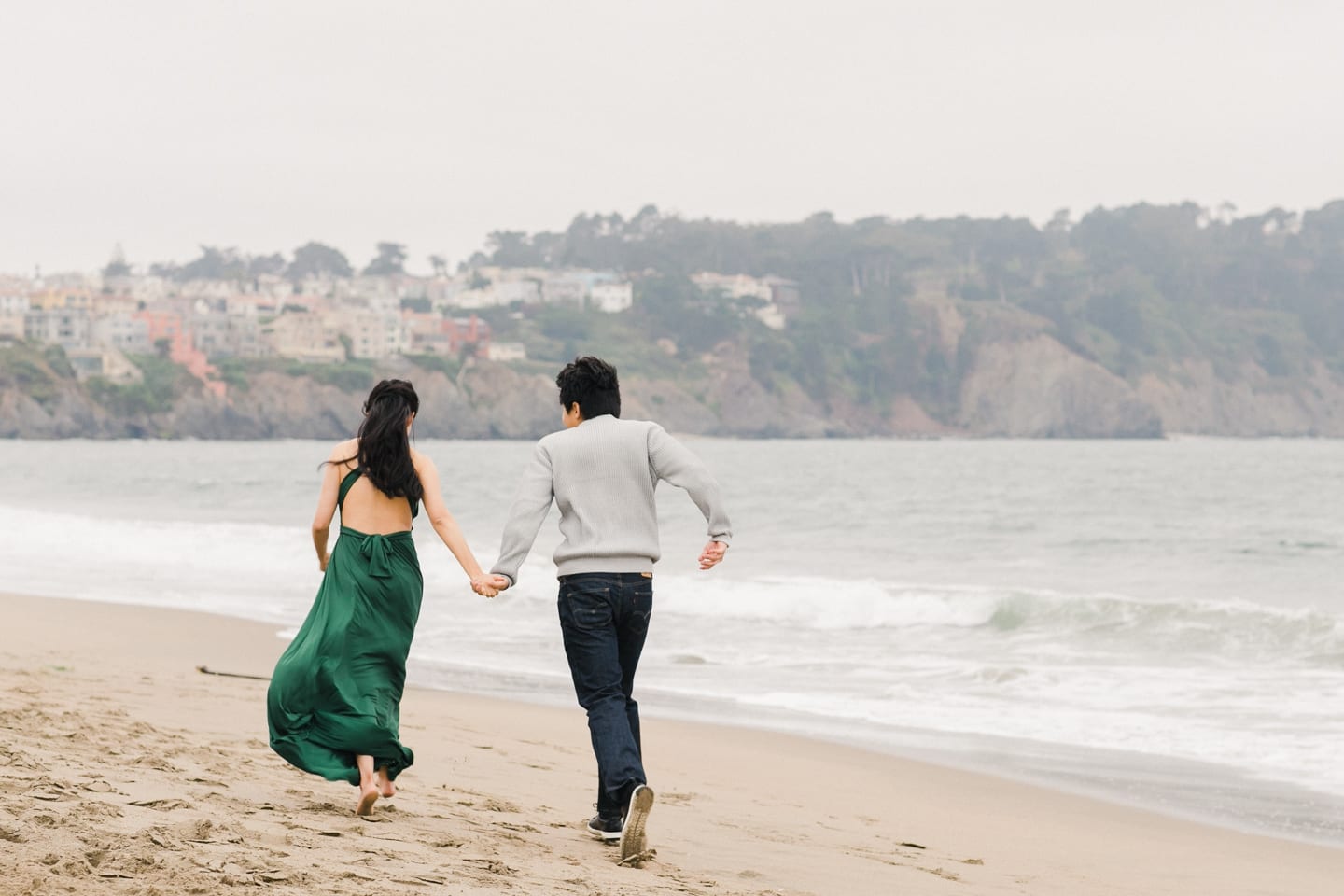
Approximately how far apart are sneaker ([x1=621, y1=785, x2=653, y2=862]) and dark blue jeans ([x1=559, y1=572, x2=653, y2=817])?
0.17 m

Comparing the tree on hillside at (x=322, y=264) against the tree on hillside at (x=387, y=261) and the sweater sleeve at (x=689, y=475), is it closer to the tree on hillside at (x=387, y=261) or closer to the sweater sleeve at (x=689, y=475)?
the tree on hillside at (x=387, y=261)

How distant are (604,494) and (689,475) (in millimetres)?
272

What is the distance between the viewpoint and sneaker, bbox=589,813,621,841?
4777 mm

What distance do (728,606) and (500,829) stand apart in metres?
11.0

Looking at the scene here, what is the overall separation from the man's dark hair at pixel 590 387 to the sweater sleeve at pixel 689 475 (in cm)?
19

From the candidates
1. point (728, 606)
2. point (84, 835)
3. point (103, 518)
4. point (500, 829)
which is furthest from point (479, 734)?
point (103, 518)

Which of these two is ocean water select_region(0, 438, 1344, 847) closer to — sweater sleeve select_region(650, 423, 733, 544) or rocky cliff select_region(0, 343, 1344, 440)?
sweater sleeve select_region(650, 423, 733, 544)

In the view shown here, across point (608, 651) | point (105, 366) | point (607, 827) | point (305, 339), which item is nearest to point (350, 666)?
point (608, 651)

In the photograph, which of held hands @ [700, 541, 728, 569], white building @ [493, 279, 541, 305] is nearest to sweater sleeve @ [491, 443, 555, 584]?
held hands @ [700, 541, 728, 569]

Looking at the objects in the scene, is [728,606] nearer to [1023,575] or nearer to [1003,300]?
[1023,575]

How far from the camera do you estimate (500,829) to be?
480cm

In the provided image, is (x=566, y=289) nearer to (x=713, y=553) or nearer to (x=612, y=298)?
(x=612, y=298)

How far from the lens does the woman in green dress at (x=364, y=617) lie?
471 cm

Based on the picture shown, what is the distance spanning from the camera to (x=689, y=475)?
4.70 m
